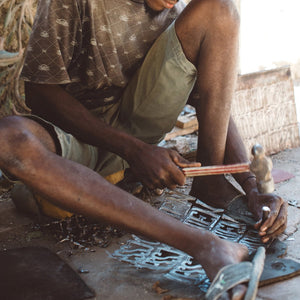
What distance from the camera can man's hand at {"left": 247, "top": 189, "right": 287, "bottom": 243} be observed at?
2.02m

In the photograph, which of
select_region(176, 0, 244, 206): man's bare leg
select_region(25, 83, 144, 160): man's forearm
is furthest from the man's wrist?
select_region(25, 83, 144, 160): man's forearm

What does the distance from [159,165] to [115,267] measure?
0.50m

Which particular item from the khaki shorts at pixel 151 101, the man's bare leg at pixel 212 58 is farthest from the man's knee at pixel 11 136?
the man's bare leg at pixel 212 58

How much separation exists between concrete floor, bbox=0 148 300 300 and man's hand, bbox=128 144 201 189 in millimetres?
398

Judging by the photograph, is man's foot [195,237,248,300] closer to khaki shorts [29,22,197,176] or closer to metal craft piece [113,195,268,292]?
metal craft piece [113,195,268,292]

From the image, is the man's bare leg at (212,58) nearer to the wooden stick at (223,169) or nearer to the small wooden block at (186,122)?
the wooden stick at (223,169)

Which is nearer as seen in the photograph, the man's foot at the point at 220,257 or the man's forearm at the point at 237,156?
the man's foot at the point at 220,257

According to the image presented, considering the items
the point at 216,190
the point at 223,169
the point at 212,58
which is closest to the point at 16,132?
the point at 223,169

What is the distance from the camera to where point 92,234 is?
222cm

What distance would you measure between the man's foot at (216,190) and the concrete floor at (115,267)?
1.13 ft

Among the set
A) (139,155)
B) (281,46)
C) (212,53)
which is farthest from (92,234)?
(281,46)

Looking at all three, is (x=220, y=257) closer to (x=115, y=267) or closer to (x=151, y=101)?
(x=115, y=267)

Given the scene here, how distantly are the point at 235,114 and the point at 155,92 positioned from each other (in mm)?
1218

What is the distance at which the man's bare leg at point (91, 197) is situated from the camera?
1.61 metres
